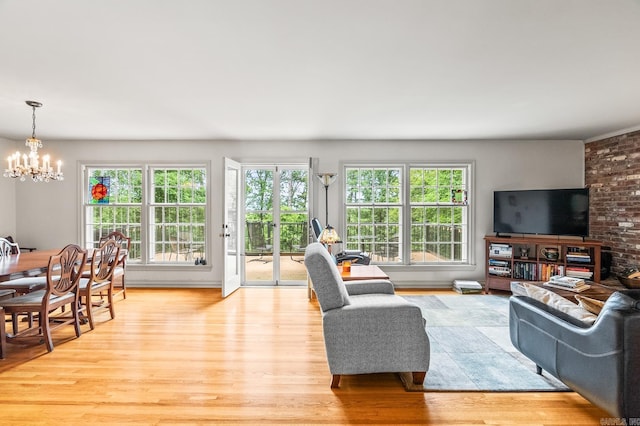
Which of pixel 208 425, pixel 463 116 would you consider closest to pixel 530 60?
pixel 463 116

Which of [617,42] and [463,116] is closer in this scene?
[617,42]

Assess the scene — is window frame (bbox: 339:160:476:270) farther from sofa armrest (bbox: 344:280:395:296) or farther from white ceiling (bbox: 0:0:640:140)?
sofa armrest (bbox: 344:280:395:296)

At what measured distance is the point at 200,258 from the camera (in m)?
5.38

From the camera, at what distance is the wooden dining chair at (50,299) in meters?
2.91

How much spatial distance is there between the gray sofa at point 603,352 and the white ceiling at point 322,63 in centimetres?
170

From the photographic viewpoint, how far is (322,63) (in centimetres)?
252

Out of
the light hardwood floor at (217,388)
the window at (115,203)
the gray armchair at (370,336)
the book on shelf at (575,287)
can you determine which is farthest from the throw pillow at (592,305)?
the window at (115,203)

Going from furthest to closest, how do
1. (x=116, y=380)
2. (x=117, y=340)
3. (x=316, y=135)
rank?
(x=316, y=135) → (x=117, y=340) → (x=116, y=380)

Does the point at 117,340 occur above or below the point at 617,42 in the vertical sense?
below

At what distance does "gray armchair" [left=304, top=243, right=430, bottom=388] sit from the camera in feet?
7.39

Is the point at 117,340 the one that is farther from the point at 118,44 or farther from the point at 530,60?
the point at 530,60

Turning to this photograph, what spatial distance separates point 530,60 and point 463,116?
145cm

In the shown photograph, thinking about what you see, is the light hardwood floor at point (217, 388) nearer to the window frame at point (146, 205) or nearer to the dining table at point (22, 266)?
the dining table at point (22, 266)

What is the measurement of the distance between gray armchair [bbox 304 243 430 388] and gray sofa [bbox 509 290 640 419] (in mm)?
783
